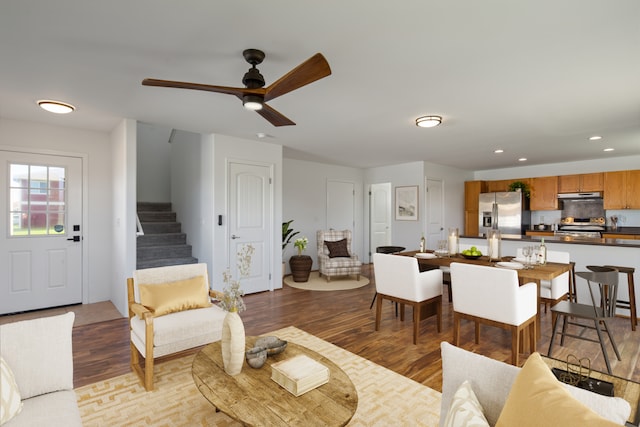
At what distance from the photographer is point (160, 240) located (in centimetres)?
548

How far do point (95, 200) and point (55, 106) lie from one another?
5.31 feet

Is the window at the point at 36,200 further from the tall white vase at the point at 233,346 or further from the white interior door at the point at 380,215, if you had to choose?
the white interior door at the point at 380,215

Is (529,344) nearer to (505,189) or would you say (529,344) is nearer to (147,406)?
(147,406)

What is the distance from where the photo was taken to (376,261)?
3.51 metres

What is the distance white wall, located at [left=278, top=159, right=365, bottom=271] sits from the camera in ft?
21.9

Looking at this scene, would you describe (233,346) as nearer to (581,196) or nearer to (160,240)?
(160,240)

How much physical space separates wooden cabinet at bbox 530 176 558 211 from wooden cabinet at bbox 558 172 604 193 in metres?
0.12

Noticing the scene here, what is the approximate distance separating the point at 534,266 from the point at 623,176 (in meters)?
4.56

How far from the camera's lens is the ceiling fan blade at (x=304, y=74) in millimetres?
1702

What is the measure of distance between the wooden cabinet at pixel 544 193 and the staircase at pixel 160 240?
696cm

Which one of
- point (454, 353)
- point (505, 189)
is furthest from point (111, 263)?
point (505, 189)

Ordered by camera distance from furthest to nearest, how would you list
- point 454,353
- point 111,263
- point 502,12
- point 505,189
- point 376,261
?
point 505,189, point 111,263, point 376,261, point 502,12, point 454,353

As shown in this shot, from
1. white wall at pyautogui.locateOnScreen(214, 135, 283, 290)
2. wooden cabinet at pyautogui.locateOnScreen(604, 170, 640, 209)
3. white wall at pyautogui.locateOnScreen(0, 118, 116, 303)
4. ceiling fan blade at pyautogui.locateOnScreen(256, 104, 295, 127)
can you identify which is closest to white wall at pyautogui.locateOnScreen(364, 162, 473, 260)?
wooden cabinet at pyautogui.locateOnScreen(604, 170, 640, 209)

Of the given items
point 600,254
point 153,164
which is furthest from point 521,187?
point 153,164
